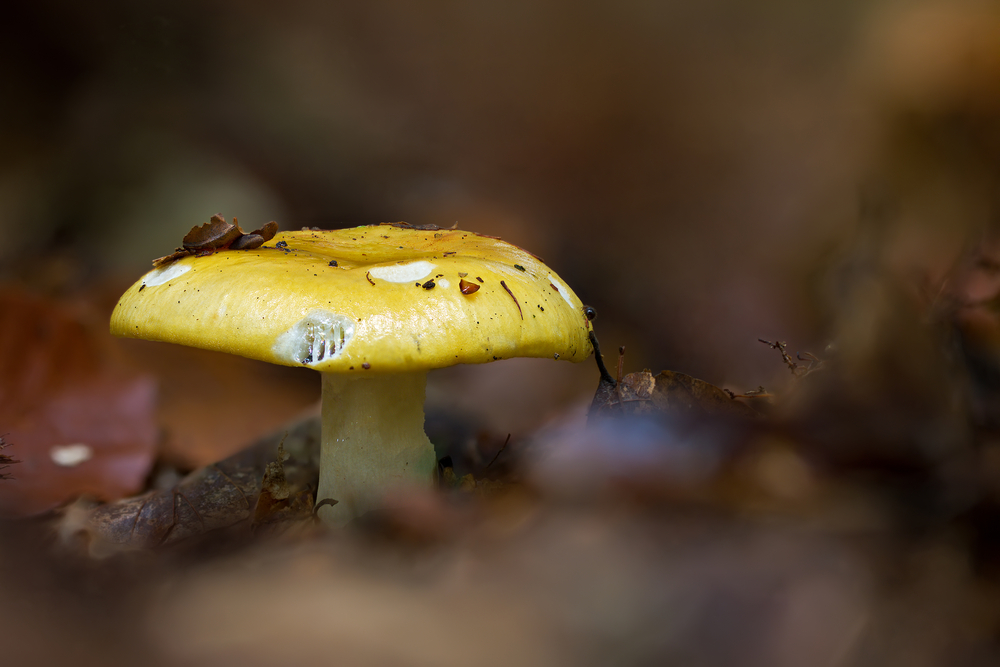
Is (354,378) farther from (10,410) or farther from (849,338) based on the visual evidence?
(10,410)

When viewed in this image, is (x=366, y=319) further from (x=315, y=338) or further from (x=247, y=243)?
(x=247, y=243)

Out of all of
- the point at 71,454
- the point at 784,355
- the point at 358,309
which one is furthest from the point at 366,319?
the point at 71,454

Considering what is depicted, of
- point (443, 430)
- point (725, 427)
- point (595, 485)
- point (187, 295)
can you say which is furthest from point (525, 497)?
point (443, 430)

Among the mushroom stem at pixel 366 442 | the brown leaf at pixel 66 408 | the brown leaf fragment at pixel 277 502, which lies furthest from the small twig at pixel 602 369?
the brown leaf at pixel 66 408

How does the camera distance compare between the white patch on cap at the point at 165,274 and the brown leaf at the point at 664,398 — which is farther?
the white patch on cap at the point at 165,274

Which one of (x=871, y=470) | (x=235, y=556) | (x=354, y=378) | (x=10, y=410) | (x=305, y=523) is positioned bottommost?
(x=10, y=410)

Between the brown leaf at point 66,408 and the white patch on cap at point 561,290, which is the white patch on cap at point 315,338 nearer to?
the white patch on cap at point 561,290
